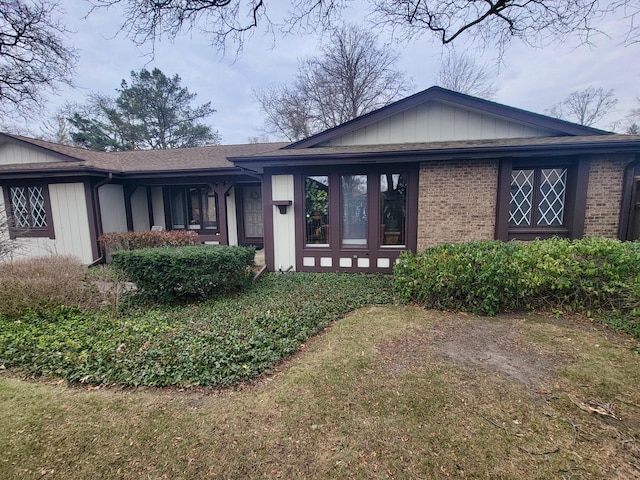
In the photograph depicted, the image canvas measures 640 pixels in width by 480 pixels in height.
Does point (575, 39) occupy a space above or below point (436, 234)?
above

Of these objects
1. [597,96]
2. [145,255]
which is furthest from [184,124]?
[597,96]

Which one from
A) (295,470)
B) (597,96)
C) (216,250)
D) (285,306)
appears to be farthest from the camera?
(597,96)

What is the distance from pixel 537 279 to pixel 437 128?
169 inches

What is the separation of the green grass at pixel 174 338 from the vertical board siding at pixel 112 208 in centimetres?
551

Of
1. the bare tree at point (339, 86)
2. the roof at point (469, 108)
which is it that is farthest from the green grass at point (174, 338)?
the bare tree at point (339, 86)

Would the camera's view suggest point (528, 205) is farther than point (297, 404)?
Yes

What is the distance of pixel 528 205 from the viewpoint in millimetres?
Result: 6723

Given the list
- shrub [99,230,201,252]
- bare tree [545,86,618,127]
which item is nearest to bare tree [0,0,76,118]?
shrub [99,230,201,252]

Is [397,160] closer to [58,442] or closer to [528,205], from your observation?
[528,205]

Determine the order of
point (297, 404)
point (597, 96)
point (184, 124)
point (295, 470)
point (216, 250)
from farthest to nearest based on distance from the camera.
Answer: point (597, 96), point (184, 124), point (216, 250), point (297, 404), point (295, 470)

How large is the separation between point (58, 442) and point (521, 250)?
6.08 metres

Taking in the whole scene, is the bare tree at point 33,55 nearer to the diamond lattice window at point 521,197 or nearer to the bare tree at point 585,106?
the diamond lattice window at point 521,197

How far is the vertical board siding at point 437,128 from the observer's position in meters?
6.93

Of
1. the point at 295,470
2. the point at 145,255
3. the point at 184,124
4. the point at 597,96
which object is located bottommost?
the point at 295,470
